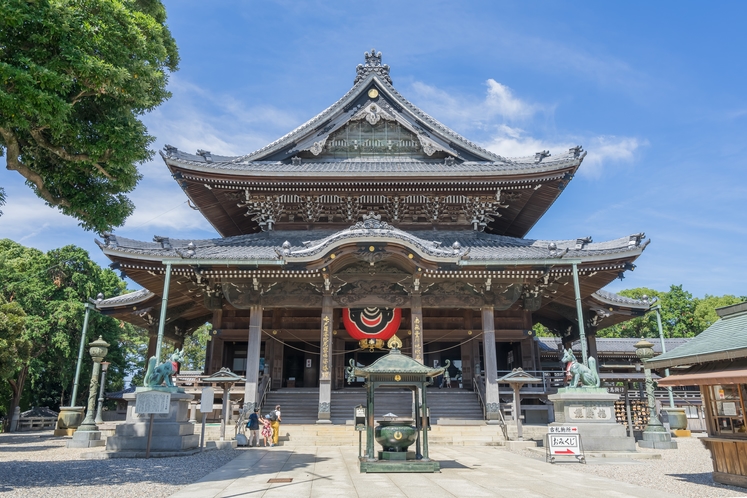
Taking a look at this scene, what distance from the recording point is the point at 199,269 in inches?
708

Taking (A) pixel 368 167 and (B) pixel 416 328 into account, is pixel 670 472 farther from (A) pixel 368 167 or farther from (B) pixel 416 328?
(A) pixel 368 167

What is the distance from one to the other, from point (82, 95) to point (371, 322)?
13221mm

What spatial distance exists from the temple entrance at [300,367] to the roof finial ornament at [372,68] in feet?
45.0

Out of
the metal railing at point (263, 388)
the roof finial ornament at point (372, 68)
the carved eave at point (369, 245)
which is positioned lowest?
the metal railing at point (263, 388)

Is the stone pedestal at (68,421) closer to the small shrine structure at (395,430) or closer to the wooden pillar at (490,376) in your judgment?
the wooden pillar at (490,376)

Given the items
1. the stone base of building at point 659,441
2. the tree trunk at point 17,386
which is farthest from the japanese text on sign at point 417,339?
the tree trunk at point 17,386

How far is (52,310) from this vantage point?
34094mm

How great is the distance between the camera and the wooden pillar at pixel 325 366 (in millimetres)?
17844

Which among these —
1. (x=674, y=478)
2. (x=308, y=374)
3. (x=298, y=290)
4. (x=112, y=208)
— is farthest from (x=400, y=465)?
(x=308, y=374)

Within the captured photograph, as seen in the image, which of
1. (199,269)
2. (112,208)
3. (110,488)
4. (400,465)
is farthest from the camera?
(199,269)

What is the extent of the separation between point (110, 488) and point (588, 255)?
16.0m

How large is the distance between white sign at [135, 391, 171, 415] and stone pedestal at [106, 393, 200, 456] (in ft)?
3.50

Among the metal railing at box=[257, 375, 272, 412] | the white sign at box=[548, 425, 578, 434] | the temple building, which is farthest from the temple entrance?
the white sign at box=[548, 425, 578, 434]

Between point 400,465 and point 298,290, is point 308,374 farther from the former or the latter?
point 400,465
